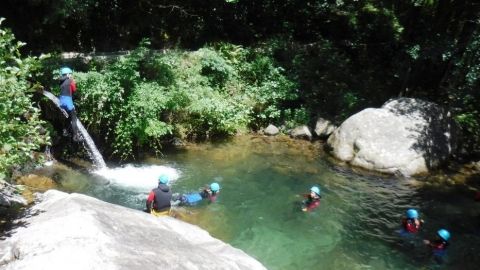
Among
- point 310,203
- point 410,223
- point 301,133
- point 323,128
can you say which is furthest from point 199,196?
point 323,128

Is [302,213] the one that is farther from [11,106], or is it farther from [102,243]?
[11,106]

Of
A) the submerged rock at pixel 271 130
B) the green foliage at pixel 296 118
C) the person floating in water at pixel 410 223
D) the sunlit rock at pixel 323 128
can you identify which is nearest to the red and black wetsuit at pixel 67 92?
the submerged rock at pixel 271 130

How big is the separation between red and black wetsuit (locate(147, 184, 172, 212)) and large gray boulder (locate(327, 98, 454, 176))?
7307 millimetres

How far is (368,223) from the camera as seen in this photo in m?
11.5

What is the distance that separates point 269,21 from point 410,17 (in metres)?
6.48

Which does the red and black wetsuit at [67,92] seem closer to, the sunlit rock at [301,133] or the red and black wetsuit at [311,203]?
the red and black wetsuit at [311,203]

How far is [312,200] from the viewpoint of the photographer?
38.8 feet

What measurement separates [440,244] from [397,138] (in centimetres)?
522

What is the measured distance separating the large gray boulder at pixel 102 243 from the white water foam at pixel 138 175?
4.22m

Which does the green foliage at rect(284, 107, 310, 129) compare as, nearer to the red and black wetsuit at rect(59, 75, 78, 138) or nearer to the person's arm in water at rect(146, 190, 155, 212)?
the red and black wetsuit at rect(59, 75, 78, 138)

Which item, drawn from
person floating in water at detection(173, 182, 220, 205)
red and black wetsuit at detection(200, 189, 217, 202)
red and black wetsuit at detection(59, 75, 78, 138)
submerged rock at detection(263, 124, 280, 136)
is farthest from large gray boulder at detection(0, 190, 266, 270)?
submerged rock at detection(263, 124, 280, 136)

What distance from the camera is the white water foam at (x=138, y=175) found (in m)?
12.0

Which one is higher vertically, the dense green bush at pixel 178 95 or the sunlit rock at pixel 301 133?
the dense green bush at pixel 178 95

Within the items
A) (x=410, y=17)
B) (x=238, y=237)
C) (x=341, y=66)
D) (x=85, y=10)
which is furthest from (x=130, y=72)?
(x=410, y=17)
